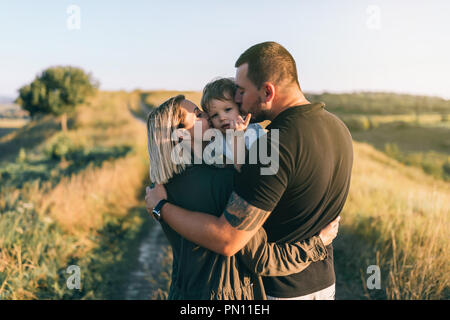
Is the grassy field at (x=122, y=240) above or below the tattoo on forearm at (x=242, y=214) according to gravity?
below

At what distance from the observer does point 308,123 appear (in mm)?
1696

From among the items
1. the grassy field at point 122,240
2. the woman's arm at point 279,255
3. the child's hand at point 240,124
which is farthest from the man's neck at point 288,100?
the grassy field at point 122,240

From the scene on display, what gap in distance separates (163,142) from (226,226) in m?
0.59

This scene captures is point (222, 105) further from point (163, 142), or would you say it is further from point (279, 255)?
point (279, 255)

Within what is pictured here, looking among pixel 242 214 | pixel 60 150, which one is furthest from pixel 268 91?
pixel 60 150

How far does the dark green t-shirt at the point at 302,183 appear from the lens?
5.30 ft

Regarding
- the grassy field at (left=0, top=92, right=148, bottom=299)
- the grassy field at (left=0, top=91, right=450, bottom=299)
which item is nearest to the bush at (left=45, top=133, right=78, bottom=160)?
the grassy field at (left=0, top=92, right=148, bottom=299)

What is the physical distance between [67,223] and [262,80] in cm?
535

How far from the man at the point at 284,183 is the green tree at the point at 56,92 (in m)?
35.6

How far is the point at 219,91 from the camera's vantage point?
2.37 meters

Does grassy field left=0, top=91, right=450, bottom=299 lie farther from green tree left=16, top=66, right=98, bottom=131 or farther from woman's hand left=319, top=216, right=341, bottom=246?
green tree left=16, top=66, right=98, bottom=131

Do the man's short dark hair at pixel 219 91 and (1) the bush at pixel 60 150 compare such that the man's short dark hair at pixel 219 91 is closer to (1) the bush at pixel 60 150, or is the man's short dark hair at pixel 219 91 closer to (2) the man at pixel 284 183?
(2) the man at pixel 284 183
